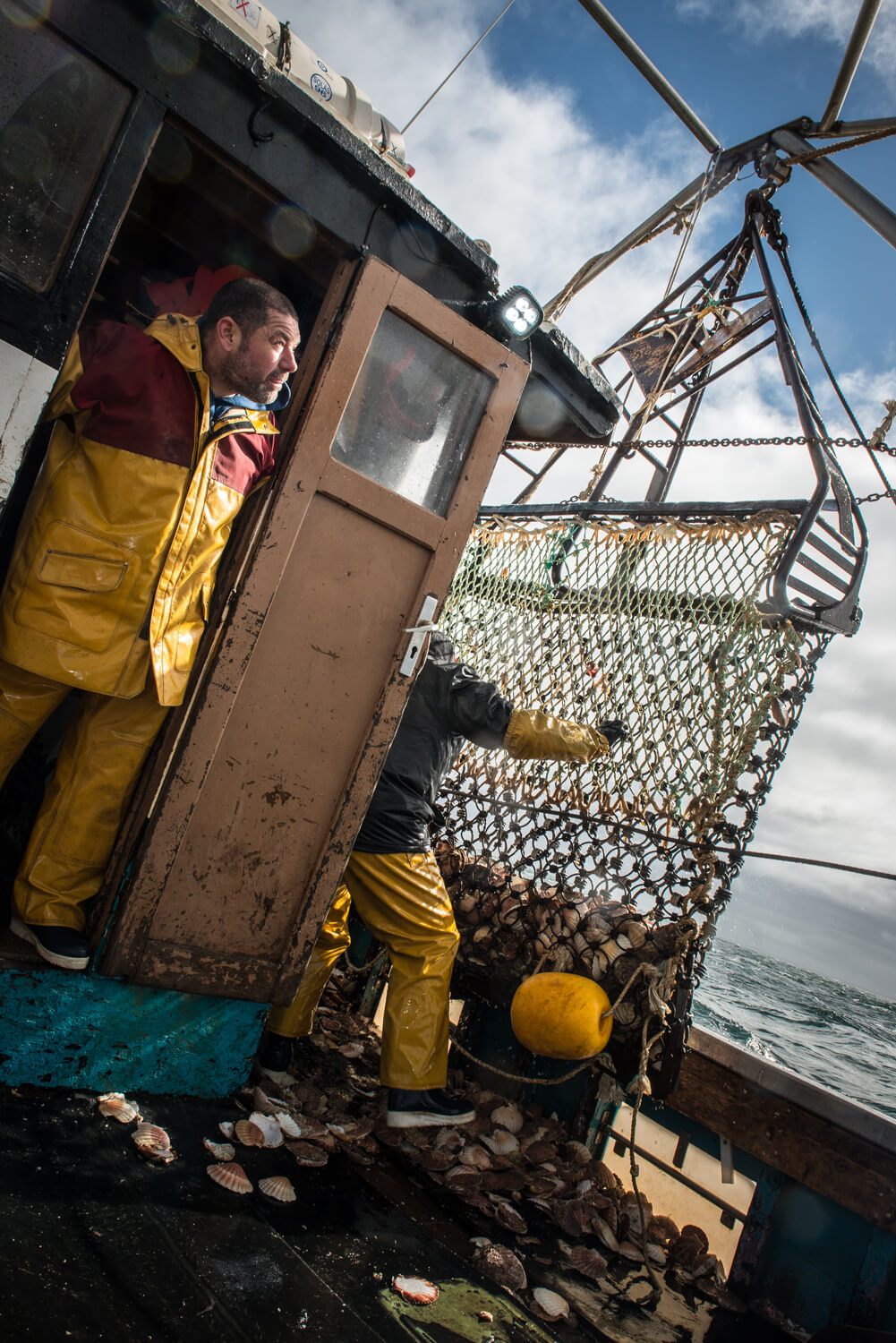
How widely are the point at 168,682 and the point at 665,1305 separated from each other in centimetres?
294

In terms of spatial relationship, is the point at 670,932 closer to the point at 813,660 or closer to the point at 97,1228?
the point at 813,660

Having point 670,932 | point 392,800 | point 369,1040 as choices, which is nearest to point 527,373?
point 392,800

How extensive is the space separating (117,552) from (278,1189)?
216 centimetres

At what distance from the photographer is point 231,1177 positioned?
238cm

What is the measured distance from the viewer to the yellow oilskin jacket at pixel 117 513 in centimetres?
247

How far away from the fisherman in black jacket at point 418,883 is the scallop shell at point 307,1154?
1.23 ft

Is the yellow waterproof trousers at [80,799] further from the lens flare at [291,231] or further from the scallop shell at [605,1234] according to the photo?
the scallop shell at [605,1234]

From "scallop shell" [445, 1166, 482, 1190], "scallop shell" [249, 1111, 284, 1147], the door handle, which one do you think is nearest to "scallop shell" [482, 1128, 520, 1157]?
"scallop shell" [445, 1166, 482, 1190]

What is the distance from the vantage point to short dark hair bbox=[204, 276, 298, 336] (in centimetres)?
272

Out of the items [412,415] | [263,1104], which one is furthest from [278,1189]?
[412,415]

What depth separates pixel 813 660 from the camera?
3.42 m

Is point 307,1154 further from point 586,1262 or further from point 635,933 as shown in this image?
point 635,933

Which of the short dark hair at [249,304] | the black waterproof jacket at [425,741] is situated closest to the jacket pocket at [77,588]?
the short dark hair at [249,304]

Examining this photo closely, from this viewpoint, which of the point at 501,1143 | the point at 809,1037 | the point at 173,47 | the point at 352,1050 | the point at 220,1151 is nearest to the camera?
the point at 173,47
